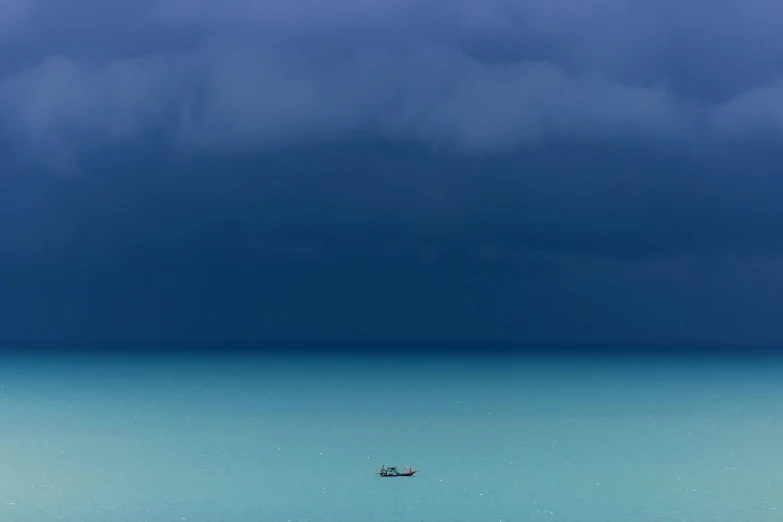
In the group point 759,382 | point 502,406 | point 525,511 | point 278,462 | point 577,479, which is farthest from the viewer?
point 759,382

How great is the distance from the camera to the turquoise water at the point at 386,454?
30.1 m

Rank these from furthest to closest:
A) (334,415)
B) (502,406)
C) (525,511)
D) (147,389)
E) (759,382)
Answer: (759,382), (147,389), (502,406), (334,415), (525,511)

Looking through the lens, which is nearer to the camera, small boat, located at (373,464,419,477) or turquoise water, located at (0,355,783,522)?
turquoise water, located at (0,355,783,522)

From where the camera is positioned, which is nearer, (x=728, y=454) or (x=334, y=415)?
(x=728, y=454)

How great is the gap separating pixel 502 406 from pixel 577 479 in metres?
25.9

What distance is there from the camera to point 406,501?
30531 mm

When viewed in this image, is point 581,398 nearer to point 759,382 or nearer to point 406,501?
point 759,382

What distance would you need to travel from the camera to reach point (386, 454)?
3966 cm

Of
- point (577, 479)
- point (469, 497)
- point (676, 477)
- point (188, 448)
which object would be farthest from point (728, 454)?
point (188, 448)

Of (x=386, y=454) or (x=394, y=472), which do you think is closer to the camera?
(x=394, y=472)

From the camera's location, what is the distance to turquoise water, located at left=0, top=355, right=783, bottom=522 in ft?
98.7

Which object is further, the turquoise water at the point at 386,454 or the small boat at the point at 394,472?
the small boat at the point at 394,472

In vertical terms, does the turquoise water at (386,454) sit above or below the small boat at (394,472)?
below

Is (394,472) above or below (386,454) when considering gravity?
above
